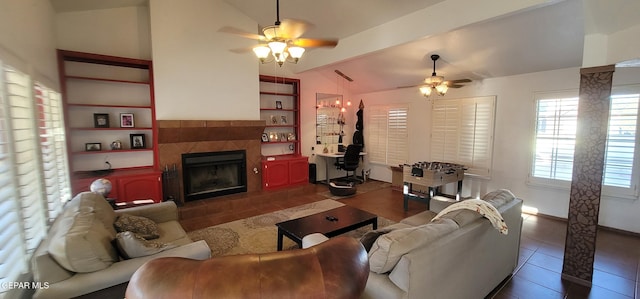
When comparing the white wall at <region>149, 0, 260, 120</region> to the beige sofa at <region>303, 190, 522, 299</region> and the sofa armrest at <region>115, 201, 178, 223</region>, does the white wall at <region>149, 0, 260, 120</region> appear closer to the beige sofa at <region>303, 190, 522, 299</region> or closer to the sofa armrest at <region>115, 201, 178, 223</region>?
the sofa armrest at <region>115, 201, 178, 223</region>

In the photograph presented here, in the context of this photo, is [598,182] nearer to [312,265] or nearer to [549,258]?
[549,258]

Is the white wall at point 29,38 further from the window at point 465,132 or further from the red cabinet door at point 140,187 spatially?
the window at point 465,132

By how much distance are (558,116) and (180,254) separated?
5644 millimetres

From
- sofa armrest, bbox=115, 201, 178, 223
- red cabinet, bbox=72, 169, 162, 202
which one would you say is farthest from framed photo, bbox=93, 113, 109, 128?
sofa armrest, bbox=115, 201, 178, 223

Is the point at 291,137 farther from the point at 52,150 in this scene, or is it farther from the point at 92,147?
the point at 52,150

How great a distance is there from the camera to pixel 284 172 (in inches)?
228

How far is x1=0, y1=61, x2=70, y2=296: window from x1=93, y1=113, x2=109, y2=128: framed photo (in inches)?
67.8

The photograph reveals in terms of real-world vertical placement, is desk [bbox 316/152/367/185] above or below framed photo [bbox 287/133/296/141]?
below

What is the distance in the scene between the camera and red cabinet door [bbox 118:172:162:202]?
13.5 feet

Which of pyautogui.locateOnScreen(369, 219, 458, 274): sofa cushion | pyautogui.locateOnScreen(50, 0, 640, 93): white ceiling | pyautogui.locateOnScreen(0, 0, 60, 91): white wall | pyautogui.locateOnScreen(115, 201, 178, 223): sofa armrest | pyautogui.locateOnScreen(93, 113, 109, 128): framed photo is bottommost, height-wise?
pyautogui.locateOnScreen(115, 201, 178, 223): sofa armrest

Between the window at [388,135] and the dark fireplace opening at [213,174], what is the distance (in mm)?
3584

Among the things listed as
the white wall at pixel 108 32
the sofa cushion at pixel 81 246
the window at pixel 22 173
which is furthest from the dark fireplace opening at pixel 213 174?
the sofa cushion at pixel 81 246

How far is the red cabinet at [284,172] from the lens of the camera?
219 inches

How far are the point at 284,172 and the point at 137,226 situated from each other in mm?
3312
